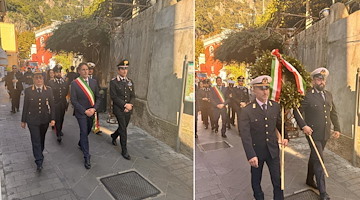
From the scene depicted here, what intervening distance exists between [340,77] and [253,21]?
0.64 metres

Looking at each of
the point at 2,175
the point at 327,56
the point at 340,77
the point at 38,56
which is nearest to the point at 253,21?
the point at 327,56

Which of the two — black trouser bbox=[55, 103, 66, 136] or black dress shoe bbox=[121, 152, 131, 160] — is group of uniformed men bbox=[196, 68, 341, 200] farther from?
black trouser bbox=[55, 103, 66, 136]

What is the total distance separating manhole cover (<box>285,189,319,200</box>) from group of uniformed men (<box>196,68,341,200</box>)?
0.04 metres

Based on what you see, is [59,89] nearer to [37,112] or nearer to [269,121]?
[37,112]

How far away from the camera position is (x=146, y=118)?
1488 mm

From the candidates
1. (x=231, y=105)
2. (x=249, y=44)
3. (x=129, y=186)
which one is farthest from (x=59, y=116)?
(x=249, y=44)

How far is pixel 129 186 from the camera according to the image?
1461 mm

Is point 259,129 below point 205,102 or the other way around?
below

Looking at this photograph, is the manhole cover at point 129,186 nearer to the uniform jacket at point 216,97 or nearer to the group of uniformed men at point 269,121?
the group of uniformed men at point 269,121

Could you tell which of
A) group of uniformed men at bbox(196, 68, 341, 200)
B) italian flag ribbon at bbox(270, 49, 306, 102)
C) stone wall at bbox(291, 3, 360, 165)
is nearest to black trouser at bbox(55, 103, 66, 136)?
group of uniformed men at bbox(196, 68, 341, 200)

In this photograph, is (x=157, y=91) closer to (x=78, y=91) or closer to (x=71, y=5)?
(x=78, y=91)

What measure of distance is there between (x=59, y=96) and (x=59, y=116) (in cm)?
11

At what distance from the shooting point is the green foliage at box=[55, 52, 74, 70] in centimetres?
121

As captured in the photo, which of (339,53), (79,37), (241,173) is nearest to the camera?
(79,37)
